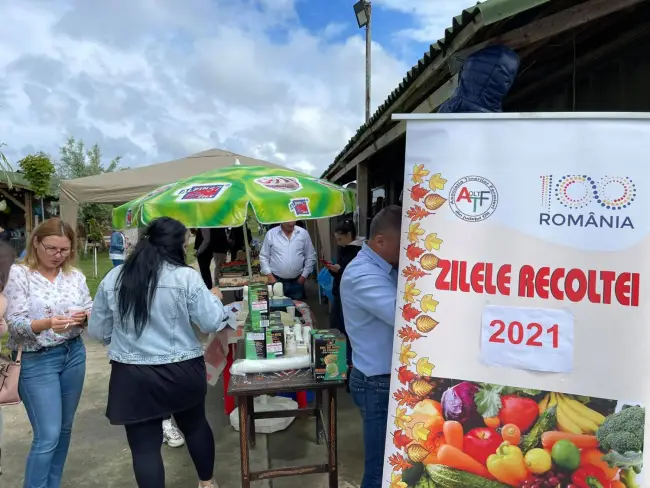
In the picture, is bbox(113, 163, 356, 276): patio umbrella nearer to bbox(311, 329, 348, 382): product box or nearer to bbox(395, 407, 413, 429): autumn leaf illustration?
bbox(311, 329, 348, 382): product box

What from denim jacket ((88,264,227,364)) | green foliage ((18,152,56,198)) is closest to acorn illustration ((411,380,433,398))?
denim jacket ((88,264,227,364))

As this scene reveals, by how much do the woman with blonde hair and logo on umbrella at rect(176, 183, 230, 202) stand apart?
1.05m

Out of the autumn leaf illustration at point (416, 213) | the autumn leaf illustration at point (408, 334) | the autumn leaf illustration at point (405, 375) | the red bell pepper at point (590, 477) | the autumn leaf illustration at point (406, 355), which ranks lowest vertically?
the red bell pepper at point (590, 477)

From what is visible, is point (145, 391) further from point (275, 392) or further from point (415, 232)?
point (415, 232)

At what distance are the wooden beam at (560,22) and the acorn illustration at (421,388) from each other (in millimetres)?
1487

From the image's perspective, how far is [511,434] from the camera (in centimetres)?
166

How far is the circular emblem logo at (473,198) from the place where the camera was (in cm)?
166

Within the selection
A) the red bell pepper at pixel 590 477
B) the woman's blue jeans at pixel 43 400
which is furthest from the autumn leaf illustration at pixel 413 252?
the woman's blue jeans at pixel 43 400

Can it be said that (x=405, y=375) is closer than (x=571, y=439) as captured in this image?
No

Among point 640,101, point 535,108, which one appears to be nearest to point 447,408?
point 640,101

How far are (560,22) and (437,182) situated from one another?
39.1 inches

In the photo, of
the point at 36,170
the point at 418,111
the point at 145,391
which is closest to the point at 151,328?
the point at 145,391

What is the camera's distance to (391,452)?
1.78 meters

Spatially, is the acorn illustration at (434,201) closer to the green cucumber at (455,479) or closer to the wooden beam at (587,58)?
the green cucumber at (455,479)
